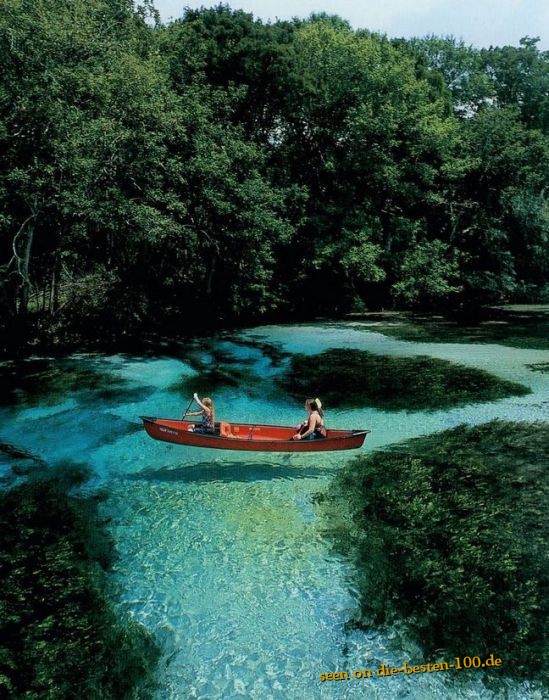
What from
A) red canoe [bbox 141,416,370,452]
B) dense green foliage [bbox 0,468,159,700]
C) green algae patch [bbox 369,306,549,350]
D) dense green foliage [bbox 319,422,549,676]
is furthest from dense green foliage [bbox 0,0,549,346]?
dense green foliage [bbox 319,422,549,676]

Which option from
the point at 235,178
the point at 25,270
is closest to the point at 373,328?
the point at 235,178

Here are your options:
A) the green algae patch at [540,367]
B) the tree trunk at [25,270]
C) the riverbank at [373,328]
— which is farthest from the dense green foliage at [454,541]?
the tree trunk at [25,270]

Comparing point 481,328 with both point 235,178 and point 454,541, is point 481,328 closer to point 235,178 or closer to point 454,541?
point 235,178

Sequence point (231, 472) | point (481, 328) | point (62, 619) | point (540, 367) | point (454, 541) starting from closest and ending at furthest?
1. point (62, 619)
2. point (454, 541)
3. point (231, 472)
4. point (540, 367)
5. point (481, 328)

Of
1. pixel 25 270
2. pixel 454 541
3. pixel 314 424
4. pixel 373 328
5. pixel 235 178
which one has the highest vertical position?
pixel 235 178

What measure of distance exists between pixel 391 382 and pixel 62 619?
566 inches

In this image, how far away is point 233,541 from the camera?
31.9 feet

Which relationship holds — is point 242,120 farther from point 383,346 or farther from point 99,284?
point 383,346

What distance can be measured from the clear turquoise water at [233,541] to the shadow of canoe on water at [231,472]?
5 cm

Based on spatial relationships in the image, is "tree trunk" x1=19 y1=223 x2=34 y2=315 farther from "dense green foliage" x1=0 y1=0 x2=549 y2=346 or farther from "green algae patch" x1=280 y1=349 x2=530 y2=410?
"green algae patch" x1=280 y1=349 x2=530 y2=410

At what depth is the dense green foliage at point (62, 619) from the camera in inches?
267

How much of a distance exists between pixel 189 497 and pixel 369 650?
17.2 feet

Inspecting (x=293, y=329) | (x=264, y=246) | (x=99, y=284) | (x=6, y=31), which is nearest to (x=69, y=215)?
(x=99, y=284)

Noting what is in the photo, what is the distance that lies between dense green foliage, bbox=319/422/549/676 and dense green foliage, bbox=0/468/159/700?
11.0 ft
